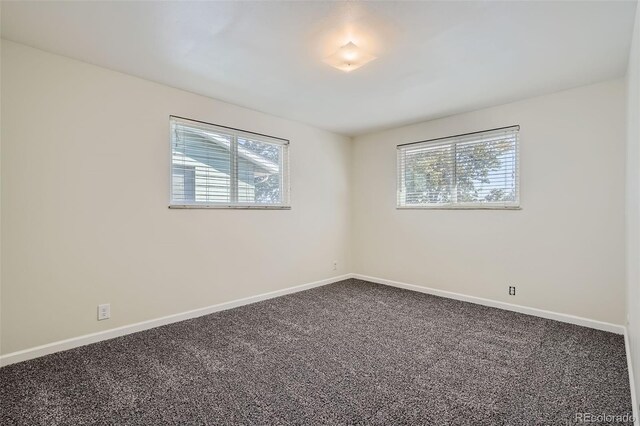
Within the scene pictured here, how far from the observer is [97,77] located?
263 centimetres

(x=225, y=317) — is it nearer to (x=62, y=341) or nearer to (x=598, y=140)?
(x=62, y=341)

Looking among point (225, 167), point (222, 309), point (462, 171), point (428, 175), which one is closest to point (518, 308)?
point (462, 171)

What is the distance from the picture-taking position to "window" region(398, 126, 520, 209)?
350 centimetres

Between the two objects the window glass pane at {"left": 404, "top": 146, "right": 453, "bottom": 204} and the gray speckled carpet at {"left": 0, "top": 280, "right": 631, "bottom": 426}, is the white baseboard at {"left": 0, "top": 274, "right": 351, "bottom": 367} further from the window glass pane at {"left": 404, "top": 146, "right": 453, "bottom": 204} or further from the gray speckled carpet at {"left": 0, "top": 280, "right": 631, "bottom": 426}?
the window glass pane at {"left": 404, "top": 146, "right": 453, "bottom": 204}

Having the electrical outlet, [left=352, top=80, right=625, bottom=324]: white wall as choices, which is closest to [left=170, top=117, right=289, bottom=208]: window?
the electrical outlet

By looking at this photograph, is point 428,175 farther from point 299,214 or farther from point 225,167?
point 225,167

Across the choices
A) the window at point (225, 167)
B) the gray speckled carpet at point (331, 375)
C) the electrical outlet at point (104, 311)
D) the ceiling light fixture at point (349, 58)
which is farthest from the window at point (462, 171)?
the electrical outlet at point (104, 311)

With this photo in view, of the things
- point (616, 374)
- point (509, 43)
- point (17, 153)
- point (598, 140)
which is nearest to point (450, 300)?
point (616, 374)

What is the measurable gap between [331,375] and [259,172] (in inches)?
101

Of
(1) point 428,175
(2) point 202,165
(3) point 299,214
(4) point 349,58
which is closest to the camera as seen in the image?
(4) point 349,58

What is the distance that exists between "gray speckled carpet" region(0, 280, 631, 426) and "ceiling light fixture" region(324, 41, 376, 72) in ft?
7.53

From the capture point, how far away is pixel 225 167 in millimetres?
3551

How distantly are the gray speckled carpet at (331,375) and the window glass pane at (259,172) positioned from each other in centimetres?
150

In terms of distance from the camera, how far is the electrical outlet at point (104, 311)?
2.64m
